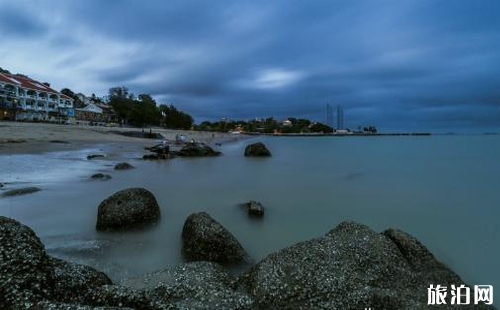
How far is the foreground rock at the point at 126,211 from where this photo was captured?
6.66m

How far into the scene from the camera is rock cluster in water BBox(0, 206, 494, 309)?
313 cm

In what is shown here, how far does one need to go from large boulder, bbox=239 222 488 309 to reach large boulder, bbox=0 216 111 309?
1.82 meters

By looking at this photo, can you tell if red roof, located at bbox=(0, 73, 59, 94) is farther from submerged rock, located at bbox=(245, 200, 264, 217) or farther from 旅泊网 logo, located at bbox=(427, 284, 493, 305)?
旅泊网 logo, located at bbox=(427, 284, 493, 305)

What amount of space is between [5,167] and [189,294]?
532 inches

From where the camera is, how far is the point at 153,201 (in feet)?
24.6

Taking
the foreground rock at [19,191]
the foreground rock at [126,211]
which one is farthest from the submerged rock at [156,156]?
the foreground rock at [126,211]

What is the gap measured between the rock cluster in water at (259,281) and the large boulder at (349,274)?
0.4 inches

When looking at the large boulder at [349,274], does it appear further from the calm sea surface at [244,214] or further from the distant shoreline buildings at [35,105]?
the distant shoreline buildings at [35,105]

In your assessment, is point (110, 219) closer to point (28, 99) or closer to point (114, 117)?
point (28, 99)

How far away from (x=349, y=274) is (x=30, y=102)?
7515 centimetres

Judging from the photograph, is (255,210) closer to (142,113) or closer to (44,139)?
(44,139)

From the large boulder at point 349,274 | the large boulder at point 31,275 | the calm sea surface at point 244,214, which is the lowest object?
the calm sea surface at point 244,214

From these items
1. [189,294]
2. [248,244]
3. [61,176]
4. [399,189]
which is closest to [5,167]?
[61,176]

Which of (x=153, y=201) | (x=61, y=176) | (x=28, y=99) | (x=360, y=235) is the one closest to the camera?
(x=360, y=235)
